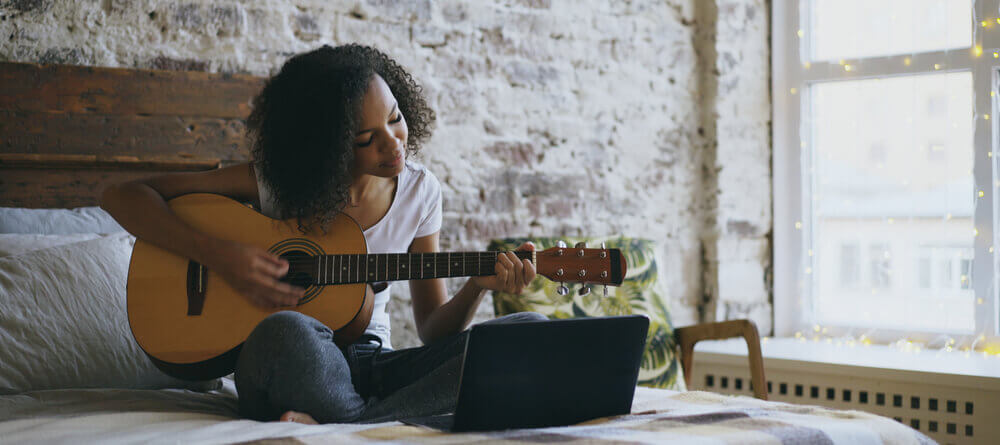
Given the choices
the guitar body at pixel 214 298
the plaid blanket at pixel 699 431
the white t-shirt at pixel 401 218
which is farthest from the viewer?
the white t-shirt at pixel 401 218

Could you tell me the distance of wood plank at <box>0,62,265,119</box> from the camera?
232 cm

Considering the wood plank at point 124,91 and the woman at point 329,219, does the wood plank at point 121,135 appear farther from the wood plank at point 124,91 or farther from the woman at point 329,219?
the woman at point 329,219

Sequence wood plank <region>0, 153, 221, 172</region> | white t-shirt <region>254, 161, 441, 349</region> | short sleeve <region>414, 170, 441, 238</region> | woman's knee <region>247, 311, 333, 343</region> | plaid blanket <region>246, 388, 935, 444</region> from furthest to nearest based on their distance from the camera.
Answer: wood plank <region>0, 153, 221, 172</region> → short sleeve <region>414, 170, 441, 238</region> → white t-shirt <region>254, 161, 441, 349</region> → woman's knee <region>247, 311, 333, 343</region> → plaid blanket <region>246, 388, 935, 444</region>

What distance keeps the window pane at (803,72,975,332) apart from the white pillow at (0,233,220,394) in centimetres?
261

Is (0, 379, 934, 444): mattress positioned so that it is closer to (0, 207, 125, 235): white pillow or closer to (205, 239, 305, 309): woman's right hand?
(205, 239, 305, 309): woman's right hand

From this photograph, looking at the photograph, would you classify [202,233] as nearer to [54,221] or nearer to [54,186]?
[54,221]

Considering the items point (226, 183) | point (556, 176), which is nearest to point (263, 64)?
point (226, 183)

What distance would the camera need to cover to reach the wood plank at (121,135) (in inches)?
91.4

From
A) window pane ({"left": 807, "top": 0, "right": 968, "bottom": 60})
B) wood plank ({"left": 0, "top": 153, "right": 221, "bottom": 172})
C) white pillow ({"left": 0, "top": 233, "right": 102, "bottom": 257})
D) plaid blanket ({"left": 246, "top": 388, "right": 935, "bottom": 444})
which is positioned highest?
window pane ({"left": 807, "top": 0, "right": 968, "bottom": 60})

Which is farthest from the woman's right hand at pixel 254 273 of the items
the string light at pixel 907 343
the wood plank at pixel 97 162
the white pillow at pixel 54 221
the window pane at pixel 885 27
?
the window pane at pixel 885 27

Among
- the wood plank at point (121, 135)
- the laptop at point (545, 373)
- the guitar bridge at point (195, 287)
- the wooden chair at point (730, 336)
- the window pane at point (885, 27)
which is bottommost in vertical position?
the wooden chair at point (730, 336)

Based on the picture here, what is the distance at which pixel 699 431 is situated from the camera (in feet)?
4.34

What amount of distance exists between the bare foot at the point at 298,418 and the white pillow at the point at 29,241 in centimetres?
82

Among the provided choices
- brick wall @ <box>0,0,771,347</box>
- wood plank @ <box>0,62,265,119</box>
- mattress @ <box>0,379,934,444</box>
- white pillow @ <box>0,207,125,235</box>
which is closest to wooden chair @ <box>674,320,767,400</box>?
mattress @ <box>0,379,934,444</box>
